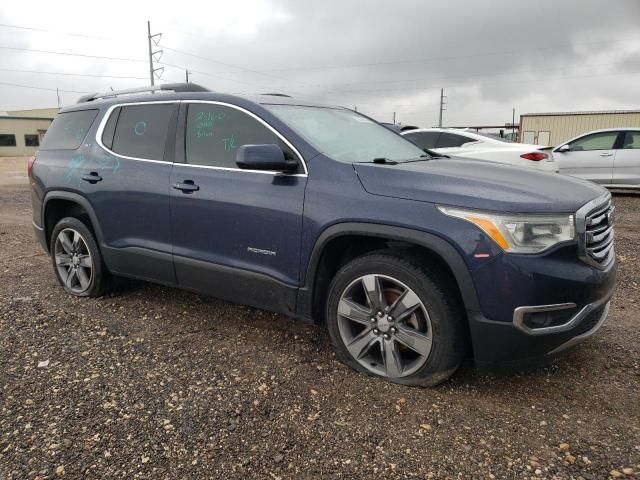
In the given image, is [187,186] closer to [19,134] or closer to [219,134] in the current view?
[219,134]

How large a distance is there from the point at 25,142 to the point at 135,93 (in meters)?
51.5

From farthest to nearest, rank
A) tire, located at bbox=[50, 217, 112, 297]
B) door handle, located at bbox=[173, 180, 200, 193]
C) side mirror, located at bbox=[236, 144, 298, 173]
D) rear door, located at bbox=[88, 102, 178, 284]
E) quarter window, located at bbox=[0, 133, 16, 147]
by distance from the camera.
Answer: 1. quarter window, located at bbox=[0, 133, 16, 147]
2. tire, located at bbox=[50, 217, 112, 297]
3. rear door, located at bbox=[88, 102, 178, 284]
4. door handle, located at bbox=[173, 180, 200, 193]
5. side mirror, located at bbox=[236, 144, 298, 173]

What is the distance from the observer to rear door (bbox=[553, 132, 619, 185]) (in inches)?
411

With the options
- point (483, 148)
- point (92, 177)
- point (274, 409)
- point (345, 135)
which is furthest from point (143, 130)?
point (483, 148)

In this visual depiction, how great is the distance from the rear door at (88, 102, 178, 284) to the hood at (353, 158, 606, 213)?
64.4 inches

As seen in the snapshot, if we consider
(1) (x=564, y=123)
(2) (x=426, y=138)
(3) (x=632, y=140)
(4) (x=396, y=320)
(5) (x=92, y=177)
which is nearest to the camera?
(4) (x=396, y=320)

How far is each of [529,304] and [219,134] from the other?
7.63 ft

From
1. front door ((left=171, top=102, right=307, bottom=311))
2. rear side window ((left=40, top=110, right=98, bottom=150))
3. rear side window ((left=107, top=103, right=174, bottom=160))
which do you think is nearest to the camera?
front door ((left=171, top=102, right=307, bottom=311))

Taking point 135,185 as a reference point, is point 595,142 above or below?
above

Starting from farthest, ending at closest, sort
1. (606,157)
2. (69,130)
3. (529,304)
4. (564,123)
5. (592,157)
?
(564,123)
(592,157)
(606,157)
(69,130)
(529,304)

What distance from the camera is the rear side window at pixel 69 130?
448cm

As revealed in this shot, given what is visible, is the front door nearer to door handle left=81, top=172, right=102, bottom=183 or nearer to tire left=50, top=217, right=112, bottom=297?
door handle left=81, top=172, right=102, bottom=183

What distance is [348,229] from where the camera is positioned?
288 centimetres

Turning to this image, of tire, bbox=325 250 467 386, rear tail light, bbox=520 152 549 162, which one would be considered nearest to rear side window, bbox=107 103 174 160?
tire, bbox=325 250 467 386
